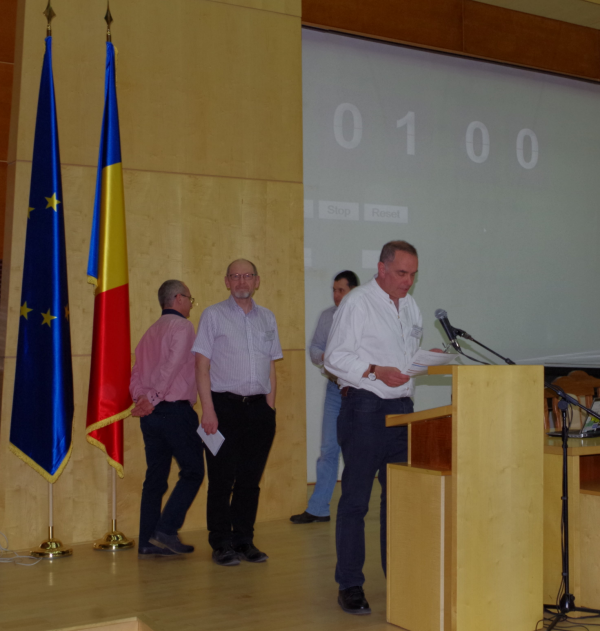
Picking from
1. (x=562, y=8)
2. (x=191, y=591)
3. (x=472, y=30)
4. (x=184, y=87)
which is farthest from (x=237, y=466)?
(x=562, y=8)

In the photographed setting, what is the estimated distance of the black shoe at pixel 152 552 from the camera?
A: 452 centimetres

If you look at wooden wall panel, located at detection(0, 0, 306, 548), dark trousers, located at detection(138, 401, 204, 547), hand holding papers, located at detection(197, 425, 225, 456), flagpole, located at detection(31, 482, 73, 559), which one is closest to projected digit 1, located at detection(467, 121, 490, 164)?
wooden wall panel, located at detection(0, 0, 306, 548)

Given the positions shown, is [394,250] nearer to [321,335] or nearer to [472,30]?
[321,335]

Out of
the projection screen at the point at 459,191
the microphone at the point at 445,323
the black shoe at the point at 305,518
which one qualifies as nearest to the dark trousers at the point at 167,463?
the black shoe at the point at 305,518

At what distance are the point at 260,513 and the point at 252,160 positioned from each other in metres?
2.51

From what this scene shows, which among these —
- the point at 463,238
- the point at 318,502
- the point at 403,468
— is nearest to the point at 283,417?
the point at 318,502

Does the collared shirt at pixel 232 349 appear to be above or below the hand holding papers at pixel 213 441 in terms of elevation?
above

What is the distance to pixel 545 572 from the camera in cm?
354

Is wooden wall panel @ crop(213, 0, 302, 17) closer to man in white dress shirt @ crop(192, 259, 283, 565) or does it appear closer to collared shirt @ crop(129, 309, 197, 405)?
man in white dress shirt @ crop(192, 259, 283, 565)

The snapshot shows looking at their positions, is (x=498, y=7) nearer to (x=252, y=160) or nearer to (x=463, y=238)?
(x=463, y=238)

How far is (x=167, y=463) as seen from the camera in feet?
15.1

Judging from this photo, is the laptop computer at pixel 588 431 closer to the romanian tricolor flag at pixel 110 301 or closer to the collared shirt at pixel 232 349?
the collared shirt at pixel 232 349

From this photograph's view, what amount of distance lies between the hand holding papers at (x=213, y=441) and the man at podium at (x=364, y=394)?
96 cm

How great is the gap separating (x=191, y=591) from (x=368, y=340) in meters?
1.52
